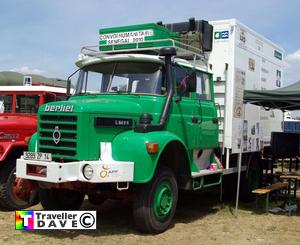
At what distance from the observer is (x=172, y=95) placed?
22.0 ft

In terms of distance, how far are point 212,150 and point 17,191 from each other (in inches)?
136

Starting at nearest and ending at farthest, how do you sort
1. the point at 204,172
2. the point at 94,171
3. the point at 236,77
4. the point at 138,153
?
the point at 94,171 < the point at 138,153 < the point at 204,172 < the point at 236,77

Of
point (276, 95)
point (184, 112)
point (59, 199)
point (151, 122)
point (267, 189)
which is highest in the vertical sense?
point (276, 95)

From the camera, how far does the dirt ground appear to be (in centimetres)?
611

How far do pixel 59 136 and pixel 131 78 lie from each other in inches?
57.6

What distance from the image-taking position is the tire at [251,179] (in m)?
9.25

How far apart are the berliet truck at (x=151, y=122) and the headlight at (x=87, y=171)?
0.01 meters

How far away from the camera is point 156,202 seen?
20.6 ft

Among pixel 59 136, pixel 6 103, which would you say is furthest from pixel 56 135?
pixel 6 103

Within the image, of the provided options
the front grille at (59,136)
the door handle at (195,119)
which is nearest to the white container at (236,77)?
the door handle at (195,119)

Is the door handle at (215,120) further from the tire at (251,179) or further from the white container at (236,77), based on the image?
the tire at (251,179)

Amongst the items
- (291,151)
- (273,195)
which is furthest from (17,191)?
(291,151)

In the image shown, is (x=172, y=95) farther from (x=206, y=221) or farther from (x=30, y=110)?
(x=30, y=110)

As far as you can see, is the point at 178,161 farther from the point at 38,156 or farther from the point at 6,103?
the point at 6,103
